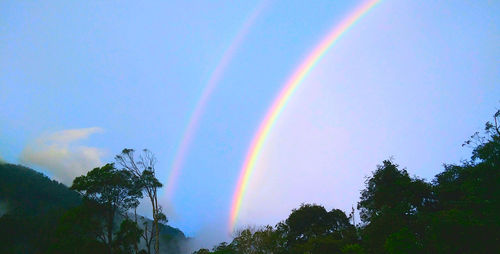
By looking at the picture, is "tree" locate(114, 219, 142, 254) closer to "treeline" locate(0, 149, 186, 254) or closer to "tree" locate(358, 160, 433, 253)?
"treeline" locate(0, 149, 186, 254)

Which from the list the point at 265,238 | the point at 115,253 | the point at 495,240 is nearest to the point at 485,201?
the point at 495,240

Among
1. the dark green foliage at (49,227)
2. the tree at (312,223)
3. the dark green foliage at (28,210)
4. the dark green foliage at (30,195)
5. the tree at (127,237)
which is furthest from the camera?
the dark green foliage at (30,195)

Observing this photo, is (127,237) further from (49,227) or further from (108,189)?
(49,227)

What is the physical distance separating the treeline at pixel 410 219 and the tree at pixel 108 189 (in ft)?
38.4

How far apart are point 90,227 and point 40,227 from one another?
20911mm

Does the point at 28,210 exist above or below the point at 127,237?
above

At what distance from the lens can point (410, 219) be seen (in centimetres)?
3447

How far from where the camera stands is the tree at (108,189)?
3409 centimetres

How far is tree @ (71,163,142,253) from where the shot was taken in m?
34.1

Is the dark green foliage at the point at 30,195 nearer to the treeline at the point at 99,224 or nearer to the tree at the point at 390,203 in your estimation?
the treeline at the point at 99,224

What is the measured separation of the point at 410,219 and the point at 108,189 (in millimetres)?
32060

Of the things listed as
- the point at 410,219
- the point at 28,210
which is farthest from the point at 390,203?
the point at 28,210

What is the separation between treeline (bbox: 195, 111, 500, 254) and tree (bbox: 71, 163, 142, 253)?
11.7 meters

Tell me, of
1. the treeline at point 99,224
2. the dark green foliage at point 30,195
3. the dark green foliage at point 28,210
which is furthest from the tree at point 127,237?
the dark green foliage at point 30,195
